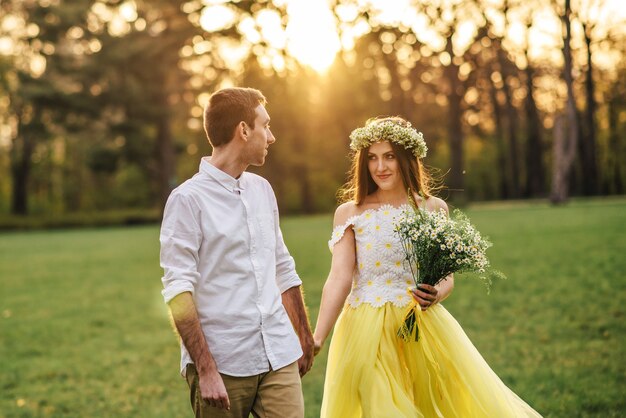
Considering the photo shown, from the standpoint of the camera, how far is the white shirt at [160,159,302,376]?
311 cm

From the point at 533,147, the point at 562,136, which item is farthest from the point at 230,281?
the point at 533,147

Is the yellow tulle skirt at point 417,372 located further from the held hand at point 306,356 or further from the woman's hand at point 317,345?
the held hand at point 306,356

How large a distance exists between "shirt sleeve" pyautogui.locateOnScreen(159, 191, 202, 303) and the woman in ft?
4.30

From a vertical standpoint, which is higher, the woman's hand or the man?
the man

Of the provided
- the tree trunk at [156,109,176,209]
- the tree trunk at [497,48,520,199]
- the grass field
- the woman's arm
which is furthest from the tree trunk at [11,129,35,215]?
the woman's arm

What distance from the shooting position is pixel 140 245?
2809 cm

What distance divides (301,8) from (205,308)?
68.8ft

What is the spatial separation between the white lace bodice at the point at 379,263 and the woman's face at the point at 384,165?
16 centimetres

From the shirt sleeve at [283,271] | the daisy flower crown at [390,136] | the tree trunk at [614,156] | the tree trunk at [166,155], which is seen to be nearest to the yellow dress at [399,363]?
the daisy flower crown at [390,136]

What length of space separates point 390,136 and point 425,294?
3.37 ft

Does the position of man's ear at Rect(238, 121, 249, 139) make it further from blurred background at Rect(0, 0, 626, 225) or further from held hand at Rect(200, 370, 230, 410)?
blurred background at Rect(0, 0, 626, 225)

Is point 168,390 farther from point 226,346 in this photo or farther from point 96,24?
point 96,24

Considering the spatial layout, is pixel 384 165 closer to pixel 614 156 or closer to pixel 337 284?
pixel 337 284

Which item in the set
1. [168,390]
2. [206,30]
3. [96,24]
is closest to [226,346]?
[168,390]
